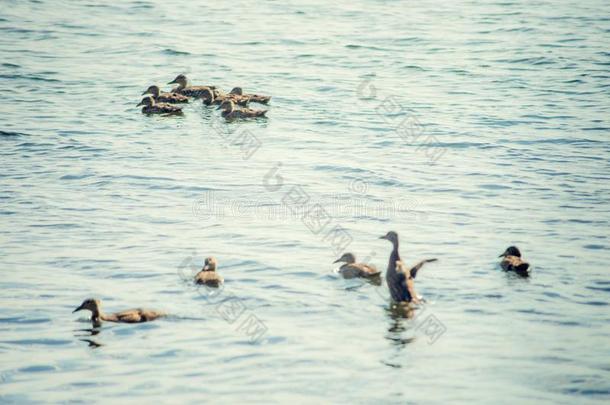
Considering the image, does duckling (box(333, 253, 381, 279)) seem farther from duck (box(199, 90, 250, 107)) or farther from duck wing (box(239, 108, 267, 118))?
duck (box(199, 90, 250, 107))

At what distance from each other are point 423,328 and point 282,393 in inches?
101

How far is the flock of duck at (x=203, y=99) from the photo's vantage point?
2466cm

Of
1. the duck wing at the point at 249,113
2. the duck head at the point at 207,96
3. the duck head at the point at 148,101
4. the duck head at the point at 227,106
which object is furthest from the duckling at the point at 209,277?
the duck head at the point at 207,96

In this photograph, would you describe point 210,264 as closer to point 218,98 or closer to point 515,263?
point 515,263

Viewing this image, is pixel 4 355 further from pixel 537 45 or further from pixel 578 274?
pixel 537 45

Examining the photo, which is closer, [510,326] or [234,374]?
[234,374]

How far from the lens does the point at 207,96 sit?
2591 centimetres

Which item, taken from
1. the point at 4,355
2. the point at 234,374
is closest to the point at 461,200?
the point at 234,374

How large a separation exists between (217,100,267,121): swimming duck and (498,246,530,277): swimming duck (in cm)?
1103

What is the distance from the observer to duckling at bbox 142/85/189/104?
83.6ft

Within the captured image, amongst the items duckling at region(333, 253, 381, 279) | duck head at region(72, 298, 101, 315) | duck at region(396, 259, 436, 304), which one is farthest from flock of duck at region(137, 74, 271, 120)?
duck head at region(72, 298, 101, 315)

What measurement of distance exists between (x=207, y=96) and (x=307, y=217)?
938 cm

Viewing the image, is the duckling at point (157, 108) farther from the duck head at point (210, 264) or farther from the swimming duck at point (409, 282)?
the swimming duck at point (409, 282)

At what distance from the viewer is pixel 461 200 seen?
18.6 meters
